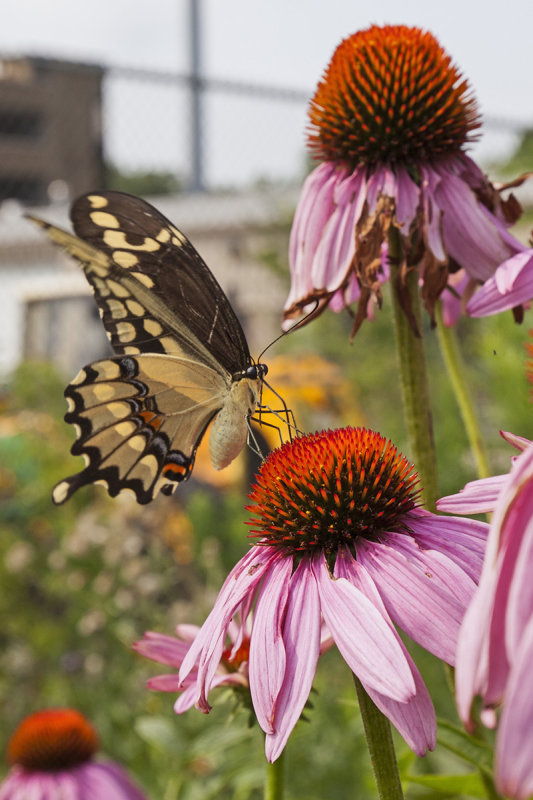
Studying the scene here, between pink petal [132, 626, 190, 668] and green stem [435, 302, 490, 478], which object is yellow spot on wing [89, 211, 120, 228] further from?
pink petal [132, 626, 190, 668]

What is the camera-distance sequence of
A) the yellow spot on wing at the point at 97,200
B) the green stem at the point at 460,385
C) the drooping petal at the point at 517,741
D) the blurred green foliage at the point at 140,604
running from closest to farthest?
the drooping petal at the point at 517,741, the green stem at the point at 460,385, the yellow spot on wing at the point at 97,200, the blurred green foliage at the point at 140,604

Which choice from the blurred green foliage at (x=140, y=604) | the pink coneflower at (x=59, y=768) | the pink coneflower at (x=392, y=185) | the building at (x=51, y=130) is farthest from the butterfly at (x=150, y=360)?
the building at (x=51, y=130)

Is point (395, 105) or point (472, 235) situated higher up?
point (395, 105)

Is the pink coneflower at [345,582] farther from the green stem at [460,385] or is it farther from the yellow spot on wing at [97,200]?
the yellow spot on wing at [97,200]

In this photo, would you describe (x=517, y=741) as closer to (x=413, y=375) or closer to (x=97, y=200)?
(x=413, y=375)

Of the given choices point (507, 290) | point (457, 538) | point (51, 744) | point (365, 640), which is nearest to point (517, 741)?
point (365, 640)

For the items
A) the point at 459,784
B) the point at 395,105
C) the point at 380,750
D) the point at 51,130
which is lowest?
the point at 459,784
